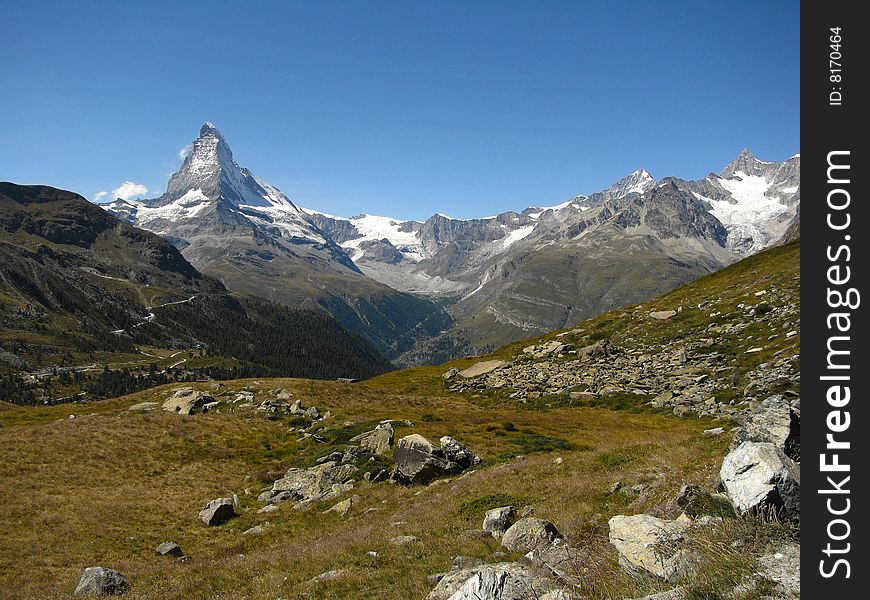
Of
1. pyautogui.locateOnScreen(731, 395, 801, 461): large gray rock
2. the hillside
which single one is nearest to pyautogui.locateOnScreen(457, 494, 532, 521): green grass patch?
the hillside

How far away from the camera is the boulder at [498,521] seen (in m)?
16.3

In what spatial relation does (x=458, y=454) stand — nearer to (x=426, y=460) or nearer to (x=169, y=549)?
(x=426, y=460)

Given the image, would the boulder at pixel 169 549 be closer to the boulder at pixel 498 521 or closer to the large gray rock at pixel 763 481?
the boulder at pixel 498 521

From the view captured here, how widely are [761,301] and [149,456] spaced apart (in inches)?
3160

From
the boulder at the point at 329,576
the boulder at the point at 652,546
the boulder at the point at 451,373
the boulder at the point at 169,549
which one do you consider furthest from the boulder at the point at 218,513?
the boulder at the point at 451,373

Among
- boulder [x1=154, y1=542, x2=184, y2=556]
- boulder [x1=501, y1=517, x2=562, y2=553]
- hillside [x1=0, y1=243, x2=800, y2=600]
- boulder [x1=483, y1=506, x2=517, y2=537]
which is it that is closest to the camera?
hillside [x1=0, y1=243, x2=800, y2=600]

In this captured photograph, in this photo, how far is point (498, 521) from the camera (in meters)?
16.6

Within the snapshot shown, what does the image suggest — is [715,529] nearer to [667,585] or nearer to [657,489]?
[667,585]

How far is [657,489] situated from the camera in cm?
1484

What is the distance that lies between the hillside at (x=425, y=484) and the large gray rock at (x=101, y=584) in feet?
1.75

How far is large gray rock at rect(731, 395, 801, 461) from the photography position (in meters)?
11.8

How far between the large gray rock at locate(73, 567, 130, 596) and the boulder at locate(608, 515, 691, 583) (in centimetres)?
1770

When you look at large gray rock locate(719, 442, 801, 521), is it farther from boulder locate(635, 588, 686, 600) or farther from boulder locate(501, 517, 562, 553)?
boulder locate(501, 517, 562, 553)

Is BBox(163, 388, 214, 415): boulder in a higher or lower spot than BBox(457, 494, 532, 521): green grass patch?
lower
